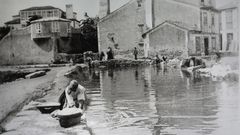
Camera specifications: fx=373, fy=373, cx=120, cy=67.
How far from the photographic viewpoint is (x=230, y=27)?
2.88 m

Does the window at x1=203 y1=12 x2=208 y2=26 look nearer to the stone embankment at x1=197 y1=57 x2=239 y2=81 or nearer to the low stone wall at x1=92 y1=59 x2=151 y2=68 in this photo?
the stone embankment at x1=197 y1=57 x2=239 y2=81

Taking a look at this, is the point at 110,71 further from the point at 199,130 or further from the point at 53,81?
the point at 199,130

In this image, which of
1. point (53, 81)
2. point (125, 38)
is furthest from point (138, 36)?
point (53, 81)

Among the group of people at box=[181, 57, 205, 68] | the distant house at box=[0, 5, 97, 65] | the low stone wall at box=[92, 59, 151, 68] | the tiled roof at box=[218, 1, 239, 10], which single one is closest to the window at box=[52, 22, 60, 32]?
the distant house at box=[0, 5, 97, 65]

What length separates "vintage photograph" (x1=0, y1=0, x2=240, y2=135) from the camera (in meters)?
2.68

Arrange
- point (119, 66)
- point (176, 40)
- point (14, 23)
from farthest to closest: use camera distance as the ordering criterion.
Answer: point (119, 66) < point (176, 40) < point (14, 23)

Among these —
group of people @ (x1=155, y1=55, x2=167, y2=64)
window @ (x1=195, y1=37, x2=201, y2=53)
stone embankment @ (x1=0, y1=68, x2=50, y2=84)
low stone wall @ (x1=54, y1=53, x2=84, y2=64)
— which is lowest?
stone embankment @ (x1=0, y1=68, x2=50, y2=84)

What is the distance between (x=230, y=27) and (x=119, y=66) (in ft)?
3.27

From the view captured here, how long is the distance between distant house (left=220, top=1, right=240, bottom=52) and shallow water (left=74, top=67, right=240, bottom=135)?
286mm

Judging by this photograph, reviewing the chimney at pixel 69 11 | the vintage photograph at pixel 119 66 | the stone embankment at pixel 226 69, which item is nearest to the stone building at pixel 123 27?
the vintage photograph at pixel 119 66

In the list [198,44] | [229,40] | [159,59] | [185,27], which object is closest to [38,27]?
[159,59]

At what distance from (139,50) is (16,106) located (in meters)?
1.12

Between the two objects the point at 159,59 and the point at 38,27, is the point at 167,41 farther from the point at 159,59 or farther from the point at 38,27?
the point at 38,27

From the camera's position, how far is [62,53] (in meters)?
3.04
